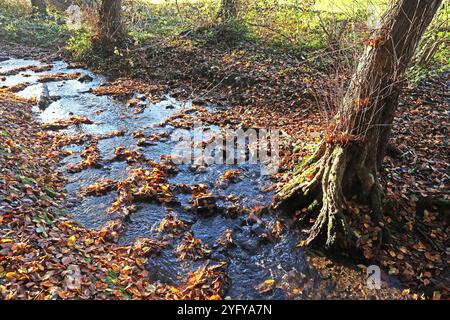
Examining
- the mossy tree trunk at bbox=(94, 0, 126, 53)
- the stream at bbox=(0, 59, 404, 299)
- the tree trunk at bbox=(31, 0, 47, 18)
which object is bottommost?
the stream at bbox=(0, 59, 404, 299)

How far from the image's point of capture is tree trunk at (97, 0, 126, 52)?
42.8 feet

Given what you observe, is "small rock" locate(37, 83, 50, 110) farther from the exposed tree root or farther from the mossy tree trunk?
the exposed tree root

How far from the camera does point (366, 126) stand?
5.01 m

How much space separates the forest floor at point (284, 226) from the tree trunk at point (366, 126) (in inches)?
13.5

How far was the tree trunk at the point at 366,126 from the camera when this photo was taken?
4.56 meters

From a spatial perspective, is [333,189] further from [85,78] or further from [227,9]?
[227,9]

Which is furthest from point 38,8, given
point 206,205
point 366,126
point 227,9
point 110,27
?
point 366,126

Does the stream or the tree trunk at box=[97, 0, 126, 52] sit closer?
the stream

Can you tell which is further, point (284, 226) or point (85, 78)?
point (85, 78)

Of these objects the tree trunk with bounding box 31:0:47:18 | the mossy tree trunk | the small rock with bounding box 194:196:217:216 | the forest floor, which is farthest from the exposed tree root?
the tree trunk with bounding box 31:0:47:18

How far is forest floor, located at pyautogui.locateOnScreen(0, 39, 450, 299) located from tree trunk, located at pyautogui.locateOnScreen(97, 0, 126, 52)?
495cm

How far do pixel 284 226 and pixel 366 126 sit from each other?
2.01 meters

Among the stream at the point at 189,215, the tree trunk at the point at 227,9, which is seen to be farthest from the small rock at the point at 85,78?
the tree trunk at the point at 227,9
